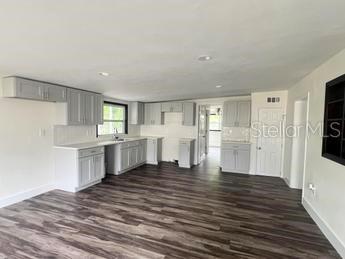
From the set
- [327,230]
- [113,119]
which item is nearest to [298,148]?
[327,230]

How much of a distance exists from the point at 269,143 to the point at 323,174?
9.59 ft

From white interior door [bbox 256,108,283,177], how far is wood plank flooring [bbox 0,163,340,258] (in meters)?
1.12

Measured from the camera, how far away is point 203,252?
234cm

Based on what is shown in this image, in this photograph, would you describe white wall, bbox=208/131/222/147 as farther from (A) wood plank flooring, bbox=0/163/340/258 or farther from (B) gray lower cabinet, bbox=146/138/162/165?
(A) wood plank flooring, bbox=0/163/340/258

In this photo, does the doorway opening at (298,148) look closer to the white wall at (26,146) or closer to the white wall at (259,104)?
the white wall at (259,104)

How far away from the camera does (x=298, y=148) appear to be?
182 inches

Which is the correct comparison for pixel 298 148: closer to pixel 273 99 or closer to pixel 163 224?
pixel 273 99

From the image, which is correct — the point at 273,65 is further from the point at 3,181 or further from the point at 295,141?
the point at 3,181

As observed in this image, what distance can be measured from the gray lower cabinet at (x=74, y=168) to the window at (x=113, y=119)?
141cm

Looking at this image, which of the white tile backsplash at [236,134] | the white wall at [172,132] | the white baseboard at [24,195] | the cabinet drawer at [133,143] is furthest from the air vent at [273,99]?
the white baseboard at [24,195]

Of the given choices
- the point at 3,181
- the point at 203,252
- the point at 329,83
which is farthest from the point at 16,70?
the point at 329,83

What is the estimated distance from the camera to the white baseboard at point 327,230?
2336 mm

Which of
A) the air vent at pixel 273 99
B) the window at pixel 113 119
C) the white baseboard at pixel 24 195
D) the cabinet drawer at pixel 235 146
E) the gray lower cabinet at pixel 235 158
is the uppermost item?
the air vent at pixel 273 99

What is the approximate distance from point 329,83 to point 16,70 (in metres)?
4.45
